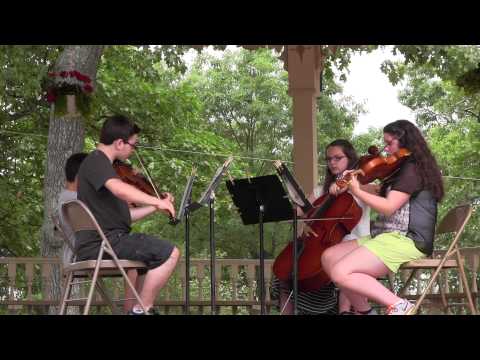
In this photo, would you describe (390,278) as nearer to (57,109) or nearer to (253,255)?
(57,109)

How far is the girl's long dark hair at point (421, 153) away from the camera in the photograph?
5.86 m

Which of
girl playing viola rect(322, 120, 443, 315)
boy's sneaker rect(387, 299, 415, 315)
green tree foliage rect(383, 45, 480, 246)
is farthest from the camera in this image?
green tree foliage rect(383, 45, 480, 246)

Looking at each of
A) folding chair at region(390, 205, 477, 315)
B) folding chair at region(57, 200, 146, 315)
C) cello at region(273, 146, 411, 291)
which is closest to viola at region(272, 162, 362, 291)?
cello at region(273, 146, 411, 291)

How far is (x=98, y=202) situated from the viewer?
588 cm

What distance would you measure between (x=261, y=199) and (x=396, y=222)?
79cm

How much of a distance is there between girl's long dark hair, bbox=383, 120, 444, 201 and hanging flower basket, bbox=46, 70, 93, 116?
3.67 metres

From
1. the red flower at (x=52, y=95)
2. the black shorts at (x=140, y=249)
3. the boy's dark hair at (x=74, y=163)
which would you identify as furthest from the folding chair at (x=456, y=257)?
the red flower at (x=52, y=95)

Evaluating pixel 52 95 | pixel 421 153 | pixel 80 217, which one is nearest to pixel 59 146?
pixel 52 95

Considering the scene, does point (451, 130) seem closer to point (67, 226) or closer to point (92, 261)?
point (67, 226)

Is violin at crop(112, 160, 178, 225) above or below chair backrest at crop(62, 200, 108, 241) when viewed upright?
above

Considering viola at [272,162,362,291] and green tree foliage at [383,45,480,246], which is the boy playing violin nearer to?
viola at [272,162,362,291]

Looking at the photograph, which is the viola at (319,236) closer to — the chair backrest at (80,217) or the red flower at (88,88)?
the chair backrest at (80,217)

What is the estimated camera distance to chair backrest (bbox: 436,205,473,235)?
Result: 6.20 m
